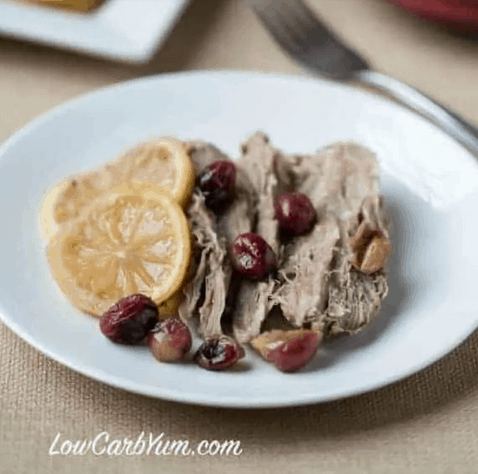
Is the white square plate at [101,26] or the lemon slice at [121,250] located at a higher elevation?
the lemon slice at [121,250]

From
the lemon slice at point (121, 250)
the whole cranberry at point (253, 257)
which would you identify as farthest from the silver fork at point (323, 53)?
the lemon slice at point (121, 250)

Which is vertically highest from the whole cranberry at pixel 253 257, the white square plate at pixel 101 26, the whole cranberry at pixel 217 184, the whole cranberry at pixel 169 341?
the whole cranberry at pixel 253 257

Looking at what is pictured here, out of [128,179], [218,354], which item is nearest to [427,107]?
[128,179]

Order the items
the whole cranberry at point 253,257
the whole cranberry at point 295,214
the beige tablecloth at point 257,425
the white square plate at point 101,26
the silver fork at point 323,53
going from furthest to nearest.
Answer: the white square plate at point 101,26 → the silver fork at point 323,53 → the whole cranberry at point 295,214 → the whole cranberry at point 253,257 → the beige tablecloth at point 257,425

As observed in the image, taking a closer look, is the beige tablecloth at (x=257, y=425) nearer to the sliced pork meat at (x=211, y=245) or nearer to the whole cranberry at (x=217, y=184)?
the sliced pork meat at (x=211, y=245)

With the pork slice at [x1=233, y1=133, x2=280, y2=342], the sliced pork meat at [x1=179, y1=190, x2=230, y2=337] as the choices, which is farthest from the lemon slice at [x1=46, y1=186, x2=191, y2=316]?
the pork slice at [x1=233, y1=133, x2=280, y2=342]

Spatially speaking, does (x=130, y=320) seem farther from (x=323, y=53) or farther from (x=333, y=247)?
(x=323, y=53)

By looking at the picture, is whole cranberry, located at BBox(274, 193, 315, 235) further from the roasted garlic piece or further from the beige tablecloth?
the beige tablecloth
